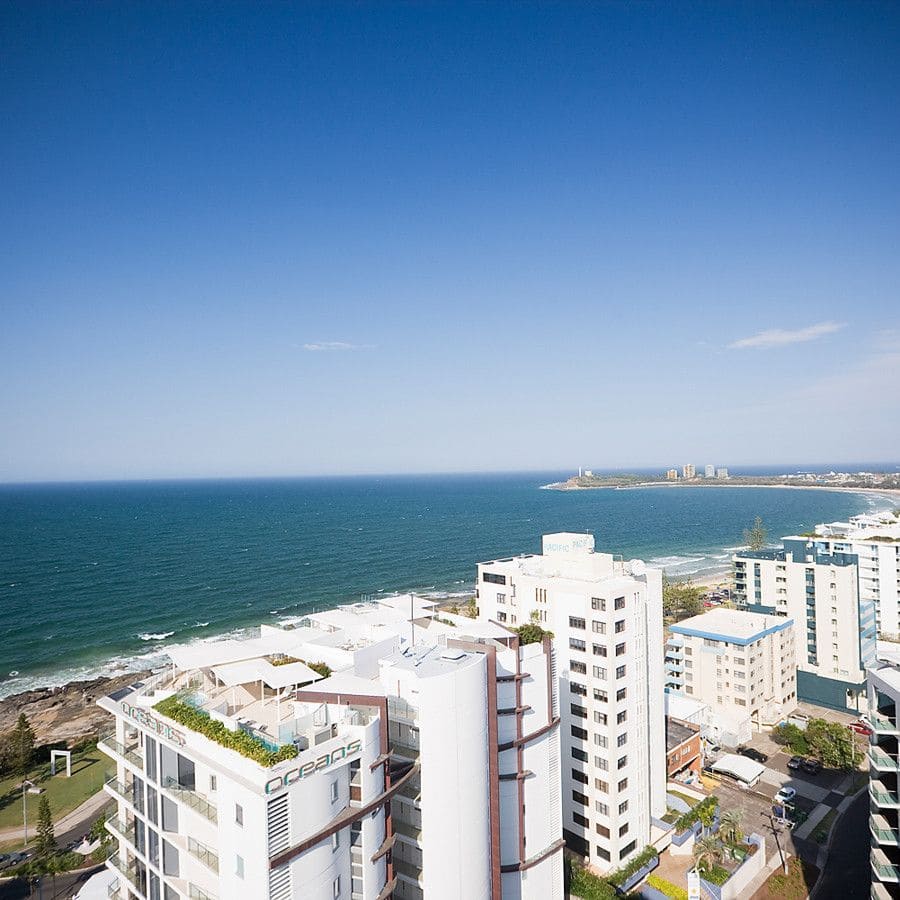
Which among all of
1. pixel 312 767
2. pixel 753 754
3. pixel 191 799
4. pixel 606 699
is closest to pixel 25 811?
pixel 191 799

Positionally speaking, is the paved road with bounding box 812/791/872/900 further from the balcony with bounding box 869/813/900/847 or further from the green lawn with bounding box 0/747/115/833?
the green lawn with bounding box 0/747/115/833

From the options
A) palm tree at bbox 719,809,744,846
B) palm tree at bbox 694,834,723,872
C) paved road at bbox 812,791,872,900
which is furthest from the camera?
palm tree at bbox 719,809,744,846

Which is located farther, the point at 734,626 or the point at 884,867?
the point at 734,626

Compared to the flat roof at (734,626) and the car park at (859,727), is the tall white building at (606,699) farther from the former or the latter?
the car park at (859,727)

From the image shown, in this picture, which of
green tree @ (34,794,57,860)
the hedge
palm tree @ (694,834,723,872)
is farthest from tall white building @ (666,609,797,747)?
green tree @ (34,794,57,860)

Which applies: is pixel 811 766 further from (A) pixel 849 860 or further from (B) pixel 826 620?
(B) pixel 826 620

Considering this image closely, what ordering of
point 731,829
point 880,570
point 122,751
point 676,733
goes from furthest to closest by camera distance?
point 880,570
point 676,733
point 731,829
point 122,751

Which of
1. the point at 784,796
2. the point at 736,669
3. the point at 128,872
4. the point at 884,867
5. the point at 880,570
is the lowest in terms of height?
the point at 784,796

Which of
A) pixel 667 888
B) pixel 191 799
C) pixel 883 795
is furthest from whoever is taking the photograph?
pixel 667 888

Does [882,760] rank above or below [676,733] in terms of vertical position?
above
